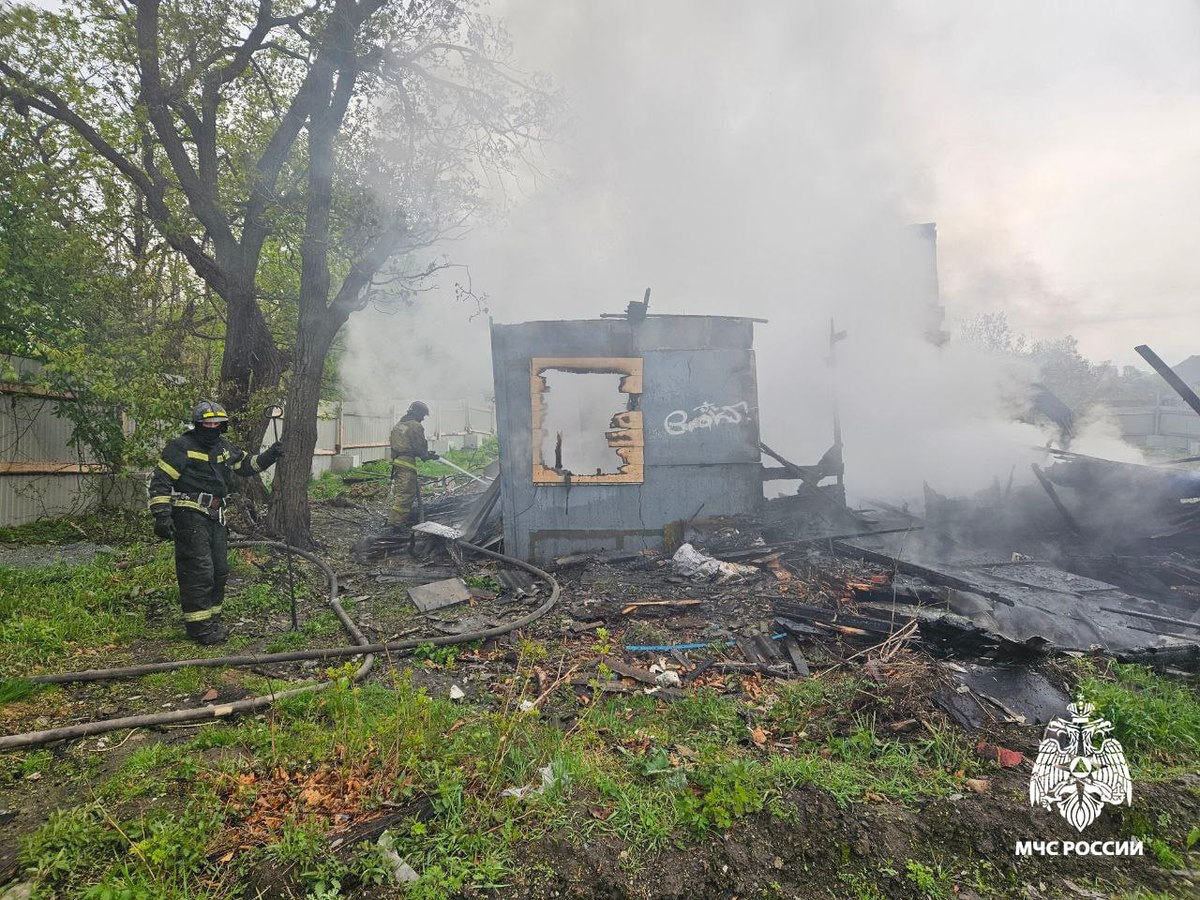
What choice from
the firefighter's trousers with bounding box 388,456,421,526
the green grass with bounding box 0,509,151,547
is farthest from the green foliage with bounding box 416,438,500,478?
the green grass with bounding box 0,509,151,547

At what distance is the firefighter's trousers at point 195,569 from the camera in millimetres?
4969

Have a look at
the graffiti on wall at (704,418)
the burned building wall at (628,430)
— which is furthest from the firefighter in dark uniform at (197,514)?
the graffiti on wall at (704,418)

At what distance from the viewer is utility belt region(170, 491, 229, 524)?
5016 millimetres

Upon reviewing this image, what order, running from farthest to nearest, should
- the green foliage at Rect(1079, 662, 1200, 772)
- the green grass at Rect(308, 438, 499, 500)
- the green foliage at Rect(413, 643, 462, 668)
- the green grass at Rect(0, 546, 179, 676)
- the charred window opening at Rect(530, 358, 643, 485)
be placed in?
the green grass at Rect(308, 438, 499, 500) → the charred window opening at Rect(530, 358, 643, 485) → the green foliage at Rect(413, 643, 462, 668) → the green grass at Rect(0, 546, 179, 676) → the green foliage at Rect(1079, 662, 1200, 772)

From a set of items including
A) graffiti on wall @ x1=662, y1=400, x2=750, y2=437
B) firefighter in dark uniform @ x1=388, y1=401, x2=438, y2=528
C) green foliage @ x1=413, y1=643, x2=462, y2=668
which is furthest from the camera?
firefighter in dark uniform @ x1=388, y1=401, x2=438, y2=528

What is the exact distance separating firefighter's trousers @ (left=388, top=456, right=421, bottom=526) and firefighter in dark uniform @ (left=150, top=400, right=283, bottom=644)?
4091 millimetres

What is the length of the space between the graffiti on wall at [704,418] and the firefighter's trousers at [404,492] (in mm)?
4419

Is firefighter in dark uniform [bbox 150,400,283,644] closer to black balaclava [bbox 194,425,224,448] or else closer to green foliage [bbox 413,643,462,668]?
black balaclava [bbox 194,425,224,448]

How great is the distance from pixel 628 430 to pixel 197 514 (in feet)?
17.3

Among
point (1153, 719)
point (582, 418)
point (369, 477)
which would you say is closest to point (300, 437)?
point (582, 418)

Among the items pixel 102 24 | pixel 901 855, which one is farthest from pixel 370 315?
pixel 901 855

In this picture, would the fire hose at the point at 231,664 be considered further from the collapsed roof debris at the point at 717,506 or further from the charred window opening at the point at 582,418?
the charred window opening at the point at 582,418

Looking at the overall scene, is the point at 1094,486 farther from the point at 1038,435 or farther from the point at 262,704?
the point at 262,704

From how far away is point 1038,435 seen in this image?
11.3 meters
